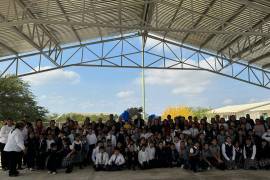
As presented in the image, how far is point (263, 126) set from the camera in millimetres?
11812

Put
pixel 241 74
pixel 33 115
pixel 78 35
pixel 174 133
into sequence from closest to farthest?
pixel 174 133, pixel 78 35, pixel 241 74, pixel 33 115

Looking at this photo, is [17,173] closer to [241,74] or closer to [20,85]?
[241,74]

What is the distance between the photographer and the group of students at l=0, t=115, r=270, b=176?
33.6 feet

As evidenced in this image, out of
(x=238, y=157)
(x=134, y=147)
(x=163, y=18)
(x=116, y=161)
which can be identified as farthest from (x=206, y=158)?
(x=163, y=18)

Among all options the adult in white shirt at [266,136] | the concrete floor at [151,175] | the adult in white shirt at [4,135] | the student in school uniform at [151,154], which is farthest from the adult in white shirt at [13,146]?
the adult in white shirt at [266,136]

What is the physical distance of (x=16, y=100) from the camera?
1117 inches

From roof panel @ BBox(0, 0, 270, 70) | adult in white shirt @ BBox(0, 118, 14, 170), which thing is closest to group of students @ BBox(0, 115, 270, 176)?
adult in white shirt @ BBox(0, 118, 14, 170)

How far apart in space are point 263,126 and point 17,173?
7179mm

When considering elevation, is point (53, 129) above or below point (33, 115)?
below

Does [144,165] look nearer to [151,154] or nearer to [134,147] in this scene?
[151,154]

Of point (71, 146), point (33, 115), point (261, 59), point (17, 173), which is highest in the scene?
point (261, 59)

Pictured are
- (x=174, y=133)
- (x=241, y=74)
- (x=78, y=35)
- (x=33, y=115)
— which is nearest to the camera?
(x=174, y=133)

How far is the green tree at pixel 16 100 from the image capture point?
89.5ft

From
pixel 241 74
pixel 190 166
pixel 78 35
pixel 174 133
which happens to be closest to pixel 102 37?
pixel 78 35
